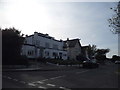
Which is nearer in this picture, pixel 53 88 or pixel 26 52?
pixel 53 88

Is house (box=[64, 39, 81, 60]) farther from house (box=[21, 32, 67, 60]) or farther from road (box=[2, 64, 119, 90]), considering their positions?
road (box=[2, 64, 119, 90])

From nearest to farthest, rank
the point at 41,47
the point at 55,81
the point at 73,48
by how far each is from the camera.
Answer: the point at 55,81, the point at 41,47, the point at 73,48

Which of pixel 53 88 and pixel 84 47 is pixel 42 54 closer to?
pixel 84 47

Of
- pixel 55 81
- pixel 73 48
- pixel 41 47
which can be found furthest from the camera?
pixel 73 48

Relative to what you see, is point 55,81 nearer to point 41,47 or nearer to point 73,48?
point 41,47

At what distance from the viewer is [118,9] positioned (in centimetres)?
2553

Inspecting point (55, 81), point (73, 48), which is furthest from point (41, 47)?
point (55, 81)

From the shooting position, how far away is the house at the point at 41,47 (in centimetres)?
5264

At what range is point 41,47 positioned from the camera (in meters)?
56.3

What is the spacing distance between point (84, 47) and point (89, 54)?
669 centimetres

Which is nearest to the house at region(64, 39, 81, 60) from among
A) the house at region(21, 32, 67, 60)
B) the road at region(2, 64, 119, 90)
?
the house at region(21, 32, 67, 60)

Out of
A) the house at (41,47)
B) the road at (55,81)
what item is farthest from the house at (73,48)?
the road at (55,81)

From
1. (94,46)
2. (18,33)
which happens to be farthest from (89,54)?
(18,33)

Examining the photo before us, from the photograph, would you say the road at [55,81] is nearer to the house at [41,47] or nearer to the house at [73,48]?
the house at [41,47]
